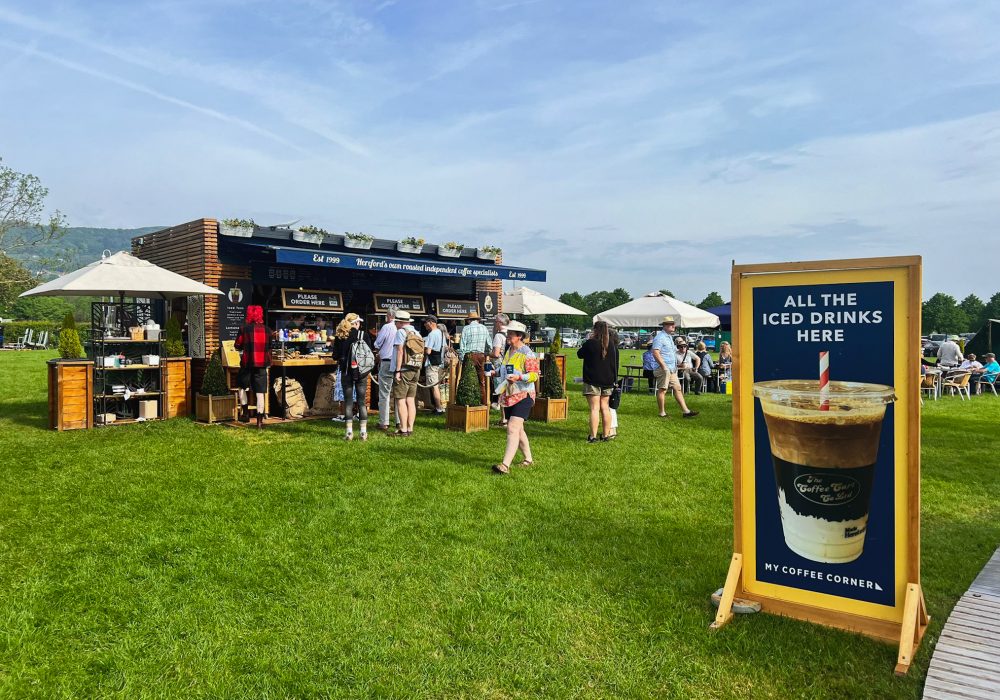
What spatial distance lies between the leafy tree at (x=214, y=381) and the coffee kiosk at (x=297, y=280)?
2.78 feet

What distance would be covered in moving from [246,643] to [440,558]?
4.65ft

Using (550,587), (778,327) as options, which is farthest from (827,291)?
(550,587)

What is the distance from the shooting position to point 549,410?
10203 mm

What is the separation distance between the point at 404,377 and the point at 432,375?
205 centimetres

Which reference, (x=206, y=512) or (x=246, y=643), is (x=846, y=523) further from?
(x=206, y=512)

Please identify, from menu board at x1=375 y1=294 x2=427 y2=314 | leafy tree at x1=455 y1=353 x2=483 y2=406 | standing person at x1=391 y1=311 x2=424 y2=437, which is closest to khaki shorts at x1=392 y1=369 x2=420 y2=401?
standing person at x1=391 y1=311 x2=424 y2=437

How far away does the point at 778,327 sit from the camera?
349cm

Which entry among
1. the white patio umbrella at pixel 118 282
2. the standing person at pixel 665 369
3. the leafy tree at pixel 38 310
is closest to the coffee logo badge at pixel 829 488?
the standing person at pixel 665 369

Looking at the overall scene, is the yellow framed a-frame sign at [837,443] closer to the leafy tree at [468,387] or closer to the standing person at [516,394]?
the standing person at [516,394]

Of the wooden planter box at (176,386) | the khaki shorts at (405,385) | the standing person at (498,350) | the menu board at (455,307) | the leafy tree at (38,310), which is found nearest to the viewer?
the khaki shorts at (405,385)

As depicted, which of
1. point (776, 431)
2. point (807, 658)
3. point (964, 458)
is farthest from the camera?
point (964, 458)

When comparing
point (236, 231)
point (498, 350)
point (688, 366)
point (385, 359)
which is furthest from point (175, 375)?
point (688, 366)

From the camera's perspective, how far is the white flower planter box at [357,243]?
470 inches

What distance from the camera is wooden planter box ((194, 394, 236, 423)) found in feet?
31.0
